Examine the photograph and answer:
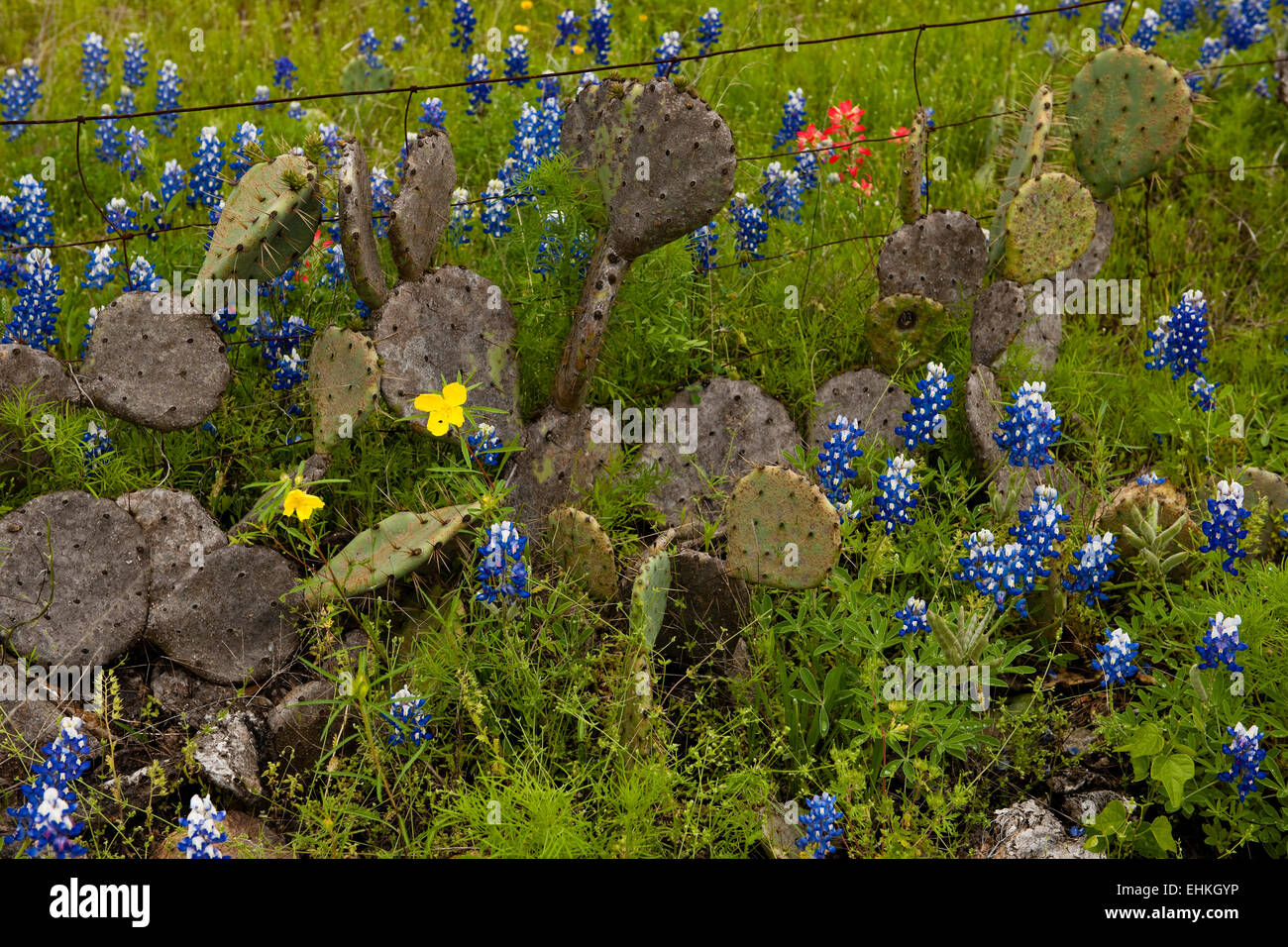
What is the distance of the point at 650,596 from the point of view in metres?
3.36

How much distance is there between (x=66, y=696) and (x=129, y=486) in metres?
0.79

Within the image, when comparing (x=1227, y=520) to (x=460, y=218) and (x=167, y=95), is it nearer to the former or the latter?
(x=460, y=218)

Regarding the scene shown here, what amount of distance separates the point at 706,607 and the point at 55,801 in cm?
179

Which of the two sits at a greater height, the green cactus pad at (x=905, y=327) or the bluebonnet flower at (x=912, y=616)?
the green cactus pad at (x=905, y=327)

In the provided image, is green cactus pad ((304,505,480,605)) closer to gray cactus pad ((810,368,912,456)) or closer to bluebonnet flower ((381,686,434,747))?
bluebonnet flower ((381,686,434,747))

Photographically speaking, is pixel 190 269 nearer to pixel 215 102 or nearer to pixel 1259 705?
pixel 215 102

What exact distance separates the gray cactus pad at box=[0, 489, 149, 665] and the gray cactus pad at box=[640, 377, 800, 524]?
1.71 metres

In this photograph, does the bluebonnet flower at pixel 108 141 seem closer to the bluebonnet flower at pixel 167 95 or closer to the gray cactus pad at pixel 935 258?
the bluebonnet flower at pixel 167 95

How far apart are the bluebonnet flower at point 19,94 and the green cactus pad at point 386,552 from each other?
3.48m

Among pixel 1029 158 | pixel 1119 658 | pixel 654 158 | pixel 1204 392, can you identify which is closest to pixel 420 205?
pixel 654 158

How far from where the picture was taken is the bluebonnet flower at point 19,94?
579 centimetres

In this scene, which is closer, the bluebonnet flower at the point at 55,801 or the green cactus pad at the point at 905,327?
the bluebonnet flower at the point at 55,801

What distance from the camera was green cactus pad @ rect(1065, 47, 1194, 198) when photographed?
4.61 m

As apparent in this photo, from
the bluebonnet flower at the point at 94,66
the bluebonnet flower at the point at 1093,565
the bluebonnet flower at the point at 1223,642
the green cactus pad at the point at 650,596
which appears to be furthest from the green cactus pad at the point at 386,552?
the bluebonnet flower at the point at 94,66
